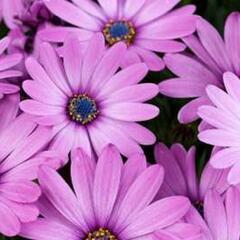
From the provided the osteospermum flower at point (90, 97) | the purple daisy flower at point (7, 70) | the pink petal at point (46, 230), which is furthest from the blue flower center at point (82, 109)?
the pink petal at point (46, 230)

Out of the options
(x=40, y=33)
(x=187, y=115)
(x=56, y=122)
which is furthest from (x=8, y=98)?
(x=187, y=115)

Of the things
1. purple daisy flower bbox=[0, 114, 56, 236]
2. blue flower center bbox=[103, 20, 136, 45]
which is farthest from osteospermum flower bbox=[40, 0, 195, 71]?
purple daisy flower bbox=[0, 114, 56, 236]

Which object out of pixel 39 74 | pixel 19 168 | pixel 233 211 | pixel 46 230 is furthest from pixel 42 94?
pixel 233 211

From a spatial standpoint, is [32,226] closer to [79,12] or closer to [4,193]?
[4,193]

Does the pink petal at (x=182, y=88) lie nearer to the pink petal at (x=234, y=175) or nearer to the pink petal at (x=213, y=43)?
the pink petal at (x=213, y=43)

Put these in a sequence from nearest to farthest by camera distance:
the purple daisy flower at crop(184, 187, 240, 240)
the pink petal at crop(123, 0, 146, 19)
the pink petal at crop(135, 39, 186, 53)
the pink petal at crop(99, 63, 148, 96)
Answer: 1. the purple daisy flower at crop(184, 187, 240, 240)
2. the pink petal at crop(99, 63, 148, 96)
3. the pink petal at crop(135, 39, 186, 53)
4. the pink petal at crop(123, 0, 146, 19)

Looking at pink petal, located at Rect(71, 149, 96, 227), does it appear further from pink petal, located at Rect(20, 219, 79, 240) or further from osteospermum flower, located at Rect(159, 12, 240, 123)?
osteospermum flower, located at Rect(159, 12, 240, 123)

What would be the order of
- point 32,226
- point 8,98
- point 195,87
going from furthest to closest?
1. point 195,87
2. point 8,98
3. point 32,226
